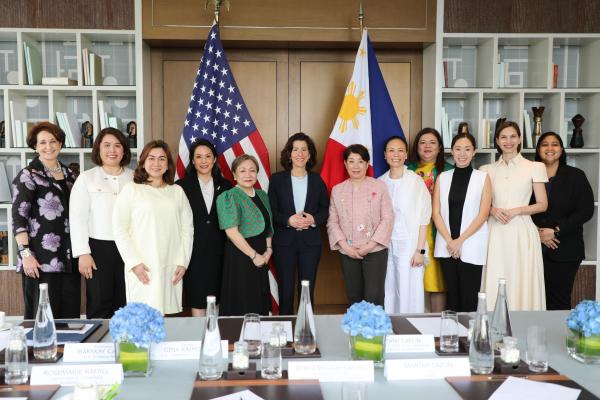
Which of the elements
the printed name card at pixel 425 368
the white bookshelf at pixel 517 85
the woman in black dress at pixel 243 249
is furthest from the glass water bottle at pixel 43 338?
the white bookshelf at pixel 517 85

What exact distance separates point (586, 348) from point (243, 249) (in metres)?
2.19

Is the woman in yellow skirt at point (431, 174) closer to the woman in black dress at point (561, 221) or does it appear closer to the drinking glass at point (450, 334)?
the woman in black dress at point (561, 221)

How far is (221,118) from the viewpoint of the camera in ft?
13.5

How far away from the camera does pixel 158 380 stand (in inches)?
61.1

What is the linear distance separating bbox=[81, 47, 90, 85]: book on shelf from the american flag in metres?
0.88

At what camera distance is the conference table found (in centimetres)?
146

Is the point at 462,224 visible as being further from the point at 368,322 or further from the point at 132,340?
the point at 132,340

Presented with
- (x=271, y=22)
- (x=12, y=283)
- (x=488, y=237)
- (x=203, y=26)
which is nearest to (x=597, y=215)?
(x=488, y=237)

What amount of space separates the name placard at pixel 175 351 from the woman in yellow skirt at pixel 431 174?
2427 mm

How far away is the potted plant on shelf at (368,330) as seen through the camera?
163cm

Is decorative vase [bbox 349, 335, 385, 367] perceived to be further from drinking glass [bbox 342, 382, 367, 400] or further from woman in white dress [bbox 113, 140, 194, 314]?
woman in white dress [bbox 113, 140, 194, 314]

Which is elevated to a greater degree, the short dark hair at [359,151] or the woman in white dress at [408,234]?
the short dark hair at [359,151]

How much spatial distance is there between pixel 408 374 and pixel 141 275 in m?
1.94

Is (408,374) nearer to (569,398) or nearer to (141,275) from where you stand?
(569,398)
